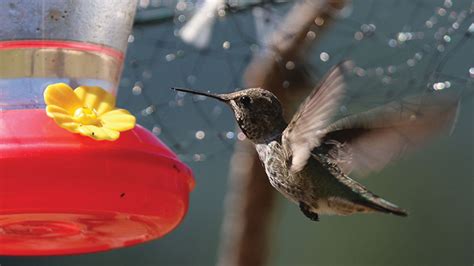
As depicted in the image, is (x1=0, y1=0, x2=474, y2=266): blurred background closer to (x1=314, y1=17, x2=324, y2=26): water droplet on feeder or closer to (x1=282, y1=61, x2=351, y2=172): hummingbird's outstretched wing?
(x1=314, y1=17, x2=324, y2=26): water droplet on feeder

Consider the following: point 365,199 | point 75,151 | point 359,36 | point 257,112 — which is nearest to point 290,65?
point 359,36

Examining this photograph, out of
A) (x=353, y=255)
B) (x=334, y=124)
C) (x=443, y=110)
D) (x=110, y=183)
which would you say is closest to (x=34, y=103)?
(x=110, y=183)

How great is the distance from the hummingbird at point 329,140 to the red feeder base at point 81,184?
0.62ft

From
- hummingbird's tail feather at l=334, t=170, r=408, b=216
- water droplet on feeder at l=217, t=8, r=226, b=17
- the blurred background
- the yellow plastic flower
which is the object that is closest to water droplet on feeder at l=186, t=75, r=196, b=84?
the blurred background

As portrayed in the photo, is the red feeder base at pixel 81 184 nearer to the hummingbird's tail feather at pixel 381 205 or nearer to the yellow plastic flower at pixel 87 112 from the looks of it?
the yellow plastic flower at pixel 87 112

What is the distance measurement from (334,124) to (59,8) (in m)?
0.83

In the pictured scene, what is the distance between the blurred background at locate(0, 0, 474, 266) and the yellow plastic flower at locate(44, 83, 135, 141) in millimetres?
644

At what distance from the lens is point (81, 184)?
2117 mm

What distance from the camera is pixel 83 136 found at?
221cm

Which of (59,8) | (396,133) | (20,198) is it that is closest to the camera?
(20,198)

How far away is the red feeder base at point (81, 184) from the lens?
2.09 m

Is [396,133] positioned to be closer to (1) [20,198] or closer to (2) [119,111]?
(2) [119,111]

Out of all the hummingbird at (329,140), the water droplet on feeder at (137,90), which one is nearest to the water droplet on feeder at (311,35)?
the water droplet on feeder at (137,90)

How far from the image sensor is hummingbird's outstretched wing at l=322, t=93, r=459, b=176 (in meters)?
2.17
